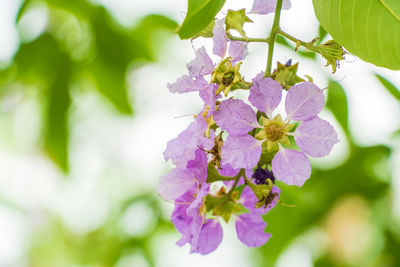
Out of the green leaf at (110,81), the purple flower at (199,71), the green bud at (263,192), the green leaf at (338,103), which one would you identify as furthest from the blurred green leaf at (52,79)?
the green bud at (263,192)

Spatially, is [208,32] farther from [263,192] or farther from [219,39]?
[263,192]

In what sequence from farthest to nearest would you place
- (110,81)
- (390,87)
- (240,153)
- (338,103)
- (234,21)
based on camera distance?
1. (110,81)
2. (338,103)
3. (390,87)
4. (234,21)
5. (240,153)

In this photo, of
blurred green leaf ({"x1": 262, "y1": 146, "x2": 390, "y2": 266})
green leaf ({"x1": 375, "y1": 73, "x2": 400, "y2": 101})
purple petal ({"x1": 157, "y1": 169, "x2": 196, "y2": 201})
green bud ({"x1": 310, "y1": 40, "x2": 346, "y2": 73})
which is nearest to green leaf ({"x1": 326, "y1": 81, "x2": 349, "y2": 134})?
green leaf ({"x1": 375, "y1": 73, "x2": 400, "y2": 101})

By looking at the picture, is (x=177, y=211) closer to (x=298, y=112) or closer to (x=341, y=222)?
(x=298, y=112)

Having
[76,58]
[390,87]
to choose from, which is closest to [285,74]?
[390,87]

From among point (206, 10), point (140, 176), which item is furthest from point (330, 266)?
point (206, 10)

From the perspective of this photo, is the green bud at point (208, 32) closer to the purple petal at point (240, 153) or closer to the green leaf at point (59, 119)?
the purple petal at point (240, 153)
